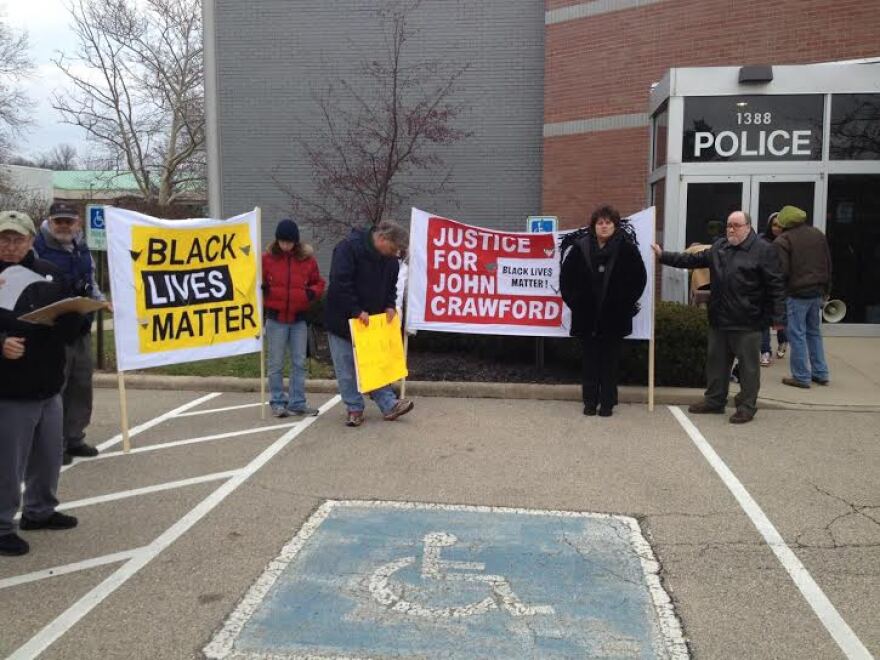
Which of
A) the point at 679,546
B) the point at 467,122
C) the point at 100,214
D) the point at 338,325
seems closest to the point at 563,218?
the point at 467,122

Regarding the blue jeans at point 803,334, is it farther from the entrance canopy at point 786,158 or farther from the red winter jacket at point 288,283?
the red winter jacket at point 288,283

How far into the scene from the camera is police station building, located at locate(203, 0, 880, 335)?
35.9ft

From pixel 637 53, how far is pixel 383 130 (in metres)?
5.44

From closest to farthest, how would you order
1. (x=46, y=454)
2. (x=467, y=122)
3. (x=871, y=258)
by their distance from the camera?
(x=46, y=454) < (x=871, y=258) < (x=467, y=122)

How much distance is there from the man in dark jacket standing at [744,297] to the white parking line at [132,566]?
13.1 ft

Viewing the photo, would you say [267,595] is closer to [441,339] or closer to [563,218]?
[441,339]

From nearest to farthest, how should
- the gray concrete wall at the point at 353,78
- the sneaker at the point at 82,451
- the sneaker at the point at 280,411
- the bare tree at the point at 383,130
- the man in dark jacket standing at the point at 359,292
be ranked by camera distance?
the sneaker at the point at 82,451, the man in dark jacket standing at the point at 359,292, the sneaker at the point at 280,411, the bare tree at the point at 383,130, the gray concrete wall at the point at 353,78

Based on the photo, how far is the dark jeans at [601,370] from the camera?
7184 mm

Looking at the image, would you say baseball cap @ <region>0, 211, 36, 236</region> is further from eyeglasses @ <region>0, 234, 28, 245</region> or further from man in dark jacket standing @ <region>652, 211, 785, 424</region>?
man in dark jacket standing @ <region>652, 211, 785, 424</region>

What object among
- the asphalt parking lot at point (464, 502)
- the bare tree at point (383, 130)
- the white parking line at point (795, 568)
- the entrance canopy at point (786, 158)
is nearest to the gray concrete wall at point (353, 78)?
the bare tree at point (383, 130)

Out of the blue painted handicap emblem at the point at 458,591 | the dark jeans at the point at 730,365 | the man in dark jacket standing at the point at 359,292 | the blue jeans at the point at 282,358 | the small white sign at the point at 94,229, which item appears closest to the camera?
the blue painted handicap emblem at the point at 458,591

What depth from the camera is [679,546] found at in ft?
13.9

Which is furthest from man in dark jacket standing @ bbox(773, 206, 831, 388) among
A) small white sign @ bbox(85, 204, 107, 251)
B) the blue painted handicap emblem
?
small white sign @ bbox(85, 204, 107, 251)

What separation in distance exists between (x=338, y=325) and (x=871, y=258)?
330 inches
